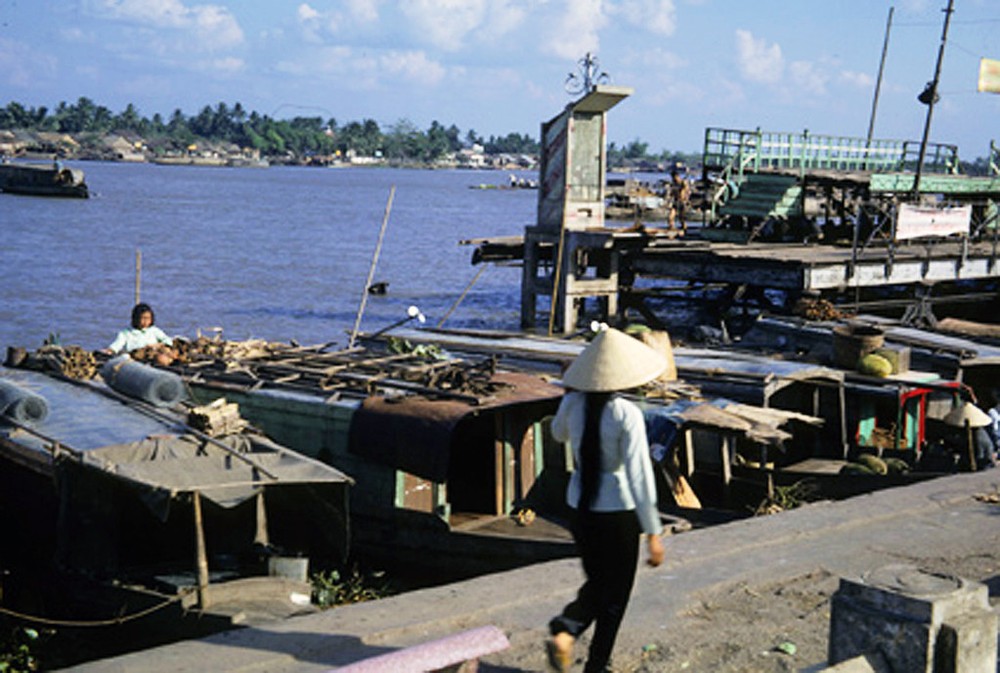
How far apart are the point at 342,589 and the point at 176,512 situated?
5.10 ft

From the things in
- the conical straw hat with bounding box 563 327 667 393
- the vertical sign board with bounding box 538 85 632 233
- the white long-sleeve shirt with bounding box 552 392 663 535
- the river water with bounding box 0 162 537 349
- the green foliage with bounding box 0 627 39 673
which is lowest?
the river water with bounding box 0 162 537 349

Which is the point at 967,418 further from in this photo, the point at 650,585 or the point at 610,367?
the point at 610,367

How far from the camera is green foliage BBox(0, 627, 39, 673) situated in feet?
27.2

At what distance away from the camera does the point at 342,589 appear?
9.70 m

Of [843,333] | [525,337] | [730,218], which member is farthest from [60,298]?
[843,333]

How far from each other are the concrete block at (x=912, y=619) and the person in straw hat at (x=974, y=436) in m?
7.60

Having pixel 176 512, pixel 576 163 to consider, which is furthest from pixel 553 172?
pixel 176 512

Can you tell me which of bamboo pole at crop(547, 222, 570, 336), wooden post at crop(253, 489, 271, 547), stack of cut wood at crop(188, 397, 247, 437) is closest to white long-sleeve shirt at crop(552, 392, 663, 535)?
wooden post at crop(253, 489, 271, 547)

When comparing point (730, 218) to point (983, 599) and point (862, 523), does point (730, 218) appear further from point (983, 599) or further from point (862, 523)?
point (983, 599)

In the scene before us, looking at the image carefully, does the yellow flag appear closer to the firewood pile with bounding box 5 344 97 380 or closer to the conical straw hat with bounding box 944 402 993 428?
the conical straw hat with bounding box 944 402 993 428

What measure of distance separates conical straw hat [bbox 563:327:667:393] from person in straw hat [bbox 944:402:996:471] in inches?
295

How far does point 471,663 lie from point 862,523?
170 inches

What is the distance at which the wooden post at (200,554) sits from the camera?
25.6ft

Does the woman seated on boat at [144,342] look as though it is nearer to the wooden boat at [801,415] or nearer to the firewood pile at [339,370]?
the firewood pile at [339,370]
